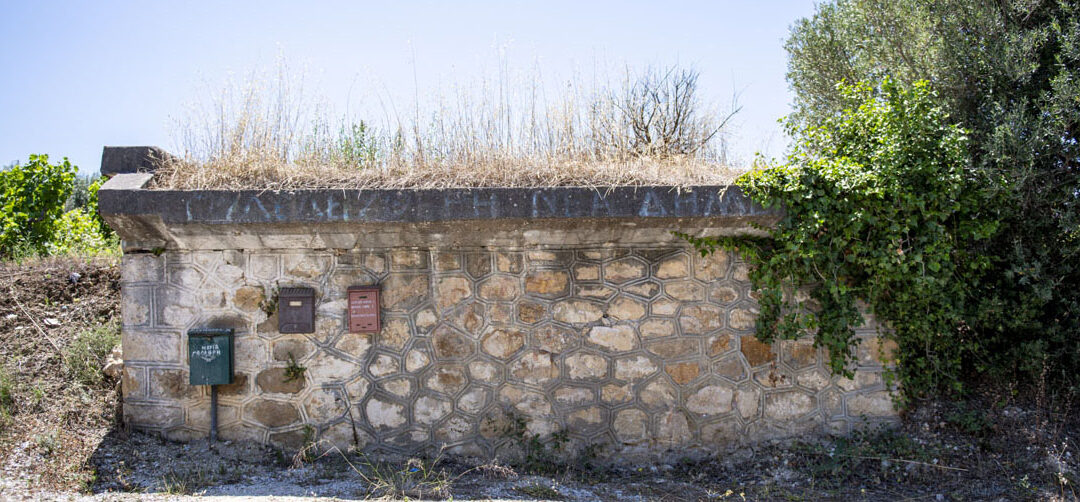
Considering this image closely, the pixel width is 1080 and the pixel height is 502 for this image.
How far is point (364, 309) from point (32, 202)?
6383mm

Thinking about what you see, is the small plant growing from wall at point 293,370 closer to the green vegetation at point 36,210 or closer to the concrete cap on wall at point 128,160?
the concrete cap on wall at point 128,160

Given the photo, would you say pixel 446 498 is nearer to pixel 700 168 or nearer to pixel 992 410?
pixel 700 168

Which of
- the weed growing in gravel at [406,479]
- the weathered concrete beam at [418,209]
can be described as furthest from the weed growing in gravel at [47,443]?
the weed growing in gravel at [406,479]

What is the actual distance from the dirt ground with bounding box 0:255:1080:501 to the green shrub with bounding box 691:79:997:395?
50cm

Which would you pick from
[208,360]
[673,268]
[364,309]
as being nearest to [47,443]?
[208,360]

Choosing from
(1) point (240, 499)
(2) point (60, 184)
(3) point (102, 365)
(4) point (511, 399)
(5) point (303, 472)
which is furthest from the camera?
(2) point (60, 184)

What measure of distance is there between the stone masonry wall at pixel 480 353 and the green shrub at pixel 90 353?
0.60 meters

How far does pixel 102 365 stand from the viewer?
5398 mm

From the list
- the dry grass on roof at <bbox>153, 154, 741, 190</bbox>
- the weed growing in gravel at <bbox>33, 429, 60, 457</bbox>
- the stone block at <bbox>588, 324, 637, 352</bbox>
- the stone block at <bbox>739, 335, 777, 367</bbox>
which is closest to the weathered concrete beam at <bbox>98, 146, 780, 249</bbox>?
the dry grass on roof at <bbox>153, 154, 741, 190</bbox>

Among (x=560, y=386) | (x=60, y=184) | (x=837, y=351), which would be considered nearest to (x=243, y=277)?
(x=560, y=386)

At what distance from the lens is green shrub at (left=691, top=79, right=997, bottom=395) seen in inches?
185

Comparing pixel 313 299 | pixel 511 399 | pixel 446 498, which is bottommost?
pixel 446 498

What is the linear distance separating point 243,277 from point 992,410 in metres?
5.74

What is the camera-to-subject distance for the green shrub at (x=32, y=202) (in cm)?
802
